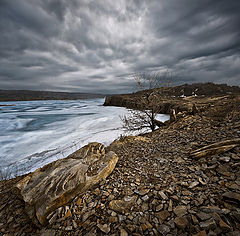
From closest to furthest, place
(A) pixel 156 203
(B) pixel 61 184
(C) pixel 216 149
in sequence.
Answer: (A) pixel 156 203 → (B) pixel 61 184 → (C) pixel 216 149

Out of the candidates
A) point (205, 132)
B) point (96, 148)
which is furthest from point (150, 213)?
point (205, 132)

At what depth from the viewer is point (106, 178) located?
3154mm

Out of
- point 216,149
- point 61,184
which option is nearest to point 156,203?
point 61,184

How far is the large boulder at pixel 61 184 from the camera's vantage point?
2.40 metres

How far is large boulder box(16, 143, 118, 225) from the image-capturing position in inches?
94.6

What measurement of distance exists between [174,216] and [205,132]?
422 centimetres

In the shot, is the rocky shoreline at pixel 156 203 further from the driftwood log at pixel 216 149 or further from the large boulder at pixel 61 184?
the large boulder at pixel 61 184

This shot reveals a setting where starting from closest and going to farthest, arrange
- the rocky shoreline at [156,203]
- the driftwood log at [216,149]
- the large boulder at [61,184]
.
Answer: the rocky shoreline at [156,203] → the large boulder at [61,184] → the driftwood log at [216,149]

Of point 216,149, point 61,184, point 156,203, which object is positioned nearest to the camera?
point 156,203

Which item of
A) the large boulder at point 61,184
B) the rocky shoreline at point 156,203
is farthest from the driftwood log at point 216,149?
the large boulder at point 61,184

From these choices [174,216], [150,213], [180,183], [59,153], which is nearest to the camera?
[174,216]

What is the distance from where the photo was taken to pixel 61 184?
2.72 m

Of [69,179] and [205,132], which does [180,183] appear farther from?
[205,132]

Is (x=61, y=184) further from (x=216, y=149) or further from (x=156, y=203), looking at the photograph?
(x=216, y=149)
